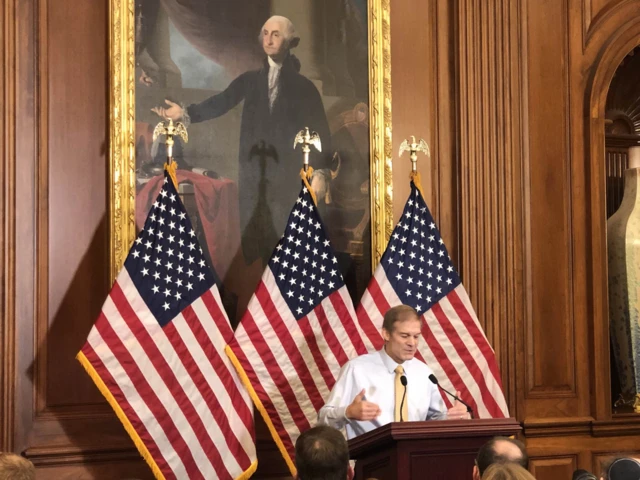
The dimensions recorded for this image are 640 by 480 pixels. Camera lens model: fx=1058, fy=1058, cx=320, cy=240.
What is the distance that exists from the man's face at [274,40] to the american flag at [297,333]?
1.09 meters

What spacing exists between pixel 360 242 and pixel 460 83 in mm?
1428

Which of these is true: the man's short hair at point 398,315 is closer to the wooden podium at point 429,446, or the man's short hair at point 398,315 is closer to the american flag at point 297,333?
the american flag at point 297,333

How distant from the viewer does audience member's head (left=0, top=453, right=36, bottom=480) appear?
326cm

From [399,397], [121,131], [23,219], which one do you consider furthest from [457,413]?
[23,219]

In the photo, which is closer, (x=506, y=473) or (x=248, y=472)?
(x=506, y=473)

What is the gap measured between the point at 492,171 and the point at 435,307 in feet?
4.17

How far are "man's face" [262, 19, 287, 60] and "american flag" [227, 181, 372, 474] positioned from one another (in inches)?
42.9

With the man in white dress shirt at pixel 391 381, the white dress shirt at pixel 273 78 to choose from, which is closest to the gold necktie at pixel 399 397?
the man in white dress shirt at pixel 391 381

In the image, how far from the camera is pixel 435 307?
7.28 m

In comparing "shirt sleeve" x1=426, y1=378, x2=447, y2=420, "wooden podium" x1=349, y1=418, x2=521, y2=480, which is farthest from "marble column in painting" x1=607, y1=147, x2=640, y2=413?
"wooden podium" x1=349, y1=418, x2=521, y2=480

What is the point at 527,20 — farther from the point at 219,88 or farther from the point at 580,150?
the point at 219,88

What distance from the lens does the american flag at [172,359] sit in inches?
254

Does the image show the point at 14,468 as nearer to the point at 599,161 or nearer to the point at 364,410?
the point at 364,410

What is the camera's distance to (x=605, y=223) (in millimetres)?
8156
